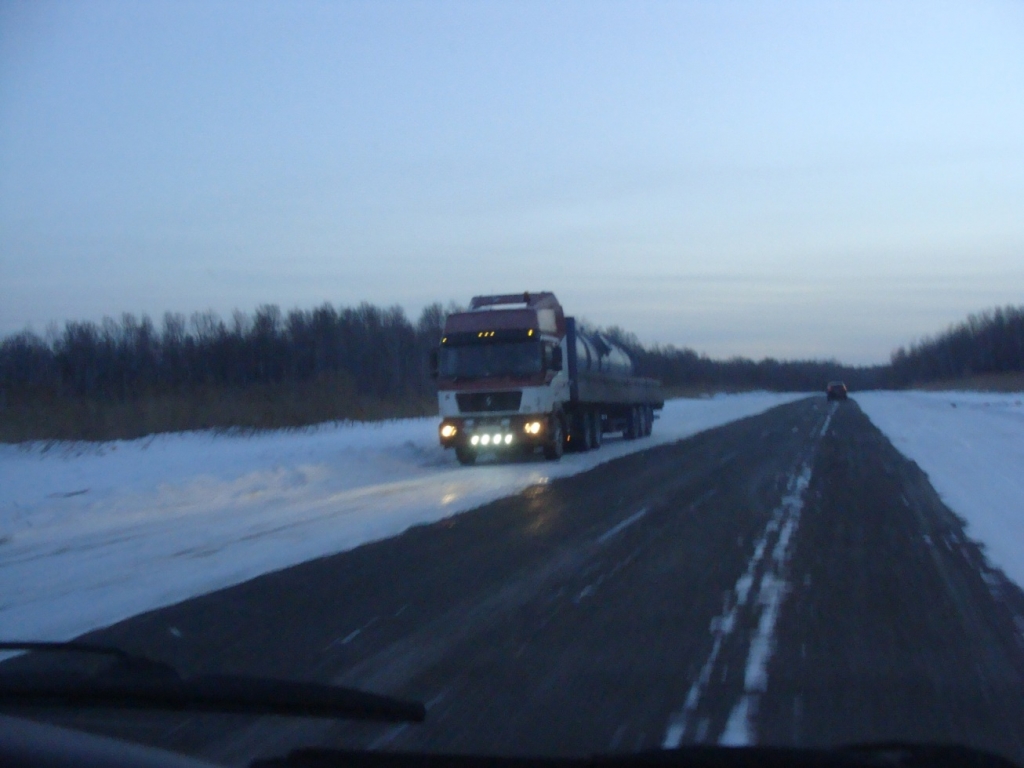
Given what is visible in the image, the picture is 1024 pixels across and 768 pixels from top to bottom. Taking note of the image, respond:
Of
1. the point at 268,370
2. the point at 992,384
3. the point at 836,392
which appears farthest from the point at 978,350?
the point at 268,370

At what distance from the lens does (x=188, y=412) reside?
115ft

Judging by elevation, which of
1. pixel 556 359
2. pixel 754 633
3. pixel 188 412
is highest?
pixel 556 359

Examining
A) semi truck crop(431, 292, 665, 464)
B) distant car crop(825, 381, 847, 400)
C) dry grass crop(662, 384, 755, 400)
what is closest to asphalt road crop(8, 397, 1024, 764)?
semi truck crop(431, 292, 665, 464)

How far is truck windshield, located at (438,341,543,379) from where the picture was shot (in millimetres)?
23578

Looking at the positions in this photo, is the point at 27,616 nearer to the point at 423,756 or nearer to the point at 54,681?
the point at 54,681

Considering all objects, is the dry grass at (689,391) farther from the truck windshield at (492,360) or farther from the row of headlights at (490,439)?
the row of headlights at (490,439)

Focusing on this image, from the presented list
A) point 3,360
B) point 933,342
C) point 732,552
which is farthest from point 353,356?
point 933,342

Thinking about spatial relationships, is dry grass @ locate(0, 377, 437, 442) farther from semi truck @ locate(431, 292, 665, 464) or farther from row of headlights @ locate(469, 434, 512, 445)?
row of headlights @ locate(469, 434, 512, 445)

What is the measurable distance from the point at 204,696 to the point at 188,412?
32845 millimetres

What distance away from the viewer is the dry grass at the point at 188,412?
31.0 meters

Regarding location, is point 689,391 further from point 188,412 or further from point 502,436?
point 502,436

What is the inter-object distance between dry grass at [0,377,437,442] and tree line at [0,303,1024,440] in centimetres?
5

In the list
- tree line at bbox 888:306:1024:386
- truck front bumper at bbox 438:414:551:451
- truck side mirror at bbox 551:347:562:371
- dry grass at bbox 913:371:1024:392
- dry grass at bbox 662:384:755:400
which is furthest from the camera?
tree line at bbox 888:306:1024:386

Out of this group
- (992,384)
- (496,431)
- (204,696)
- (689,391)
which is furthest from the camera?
(689,391)
